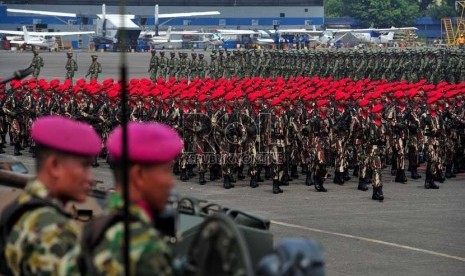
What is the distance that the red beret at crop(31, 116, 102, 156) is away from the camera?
5188mm

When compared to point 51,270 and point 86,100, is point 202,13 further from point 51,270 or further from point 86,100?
point 51,270

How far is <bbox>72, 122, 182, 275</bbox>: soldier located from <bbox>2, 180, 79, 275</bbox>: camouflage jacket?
102mm

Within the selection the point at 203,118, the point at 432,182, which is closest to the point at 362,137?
the point at 432,182

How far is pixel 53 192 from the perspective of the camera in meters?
5.32

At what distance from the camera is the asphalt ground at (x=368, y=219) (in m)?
15.4

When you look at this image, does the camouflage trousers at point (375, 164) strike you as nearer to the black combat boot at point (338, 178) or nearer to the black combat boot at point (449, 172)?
the black combat boot at point (338, 178)

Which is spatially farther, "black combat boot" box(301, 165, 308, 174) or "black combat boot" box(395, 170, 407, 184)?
"black combat boot" box(301, 165, 308, 174)

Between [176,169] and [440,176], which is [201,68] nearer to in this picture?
[176,169]

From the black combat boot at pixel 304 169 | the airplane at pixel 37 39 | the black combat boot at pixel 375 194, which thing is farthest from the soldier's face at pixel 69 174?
the airplane at pixel 37 39

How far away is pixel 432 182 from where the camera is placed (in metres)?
24.4

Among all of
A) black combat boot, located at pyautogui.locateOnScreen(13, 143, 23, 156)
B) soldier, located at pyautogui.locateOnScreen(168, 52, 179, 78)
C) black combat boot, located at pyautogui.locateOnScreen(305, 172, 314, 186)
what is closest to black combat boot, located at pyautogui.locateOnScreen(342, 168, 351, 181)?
black combat boot, located at pyautogui.locateOnScreen(305, 172, 314, 186)

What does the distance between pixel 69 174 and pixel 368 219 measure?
48.3 feet

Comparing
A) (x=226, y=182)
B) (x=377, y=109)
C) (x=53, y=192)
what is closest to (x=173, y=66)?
(x=226, y=182)

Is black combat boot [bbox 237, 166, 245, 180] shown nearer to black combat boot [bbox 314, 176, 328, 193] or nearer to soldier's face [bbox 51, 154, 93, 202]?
black combat boot [bbox 314, 176, 328, 193]
